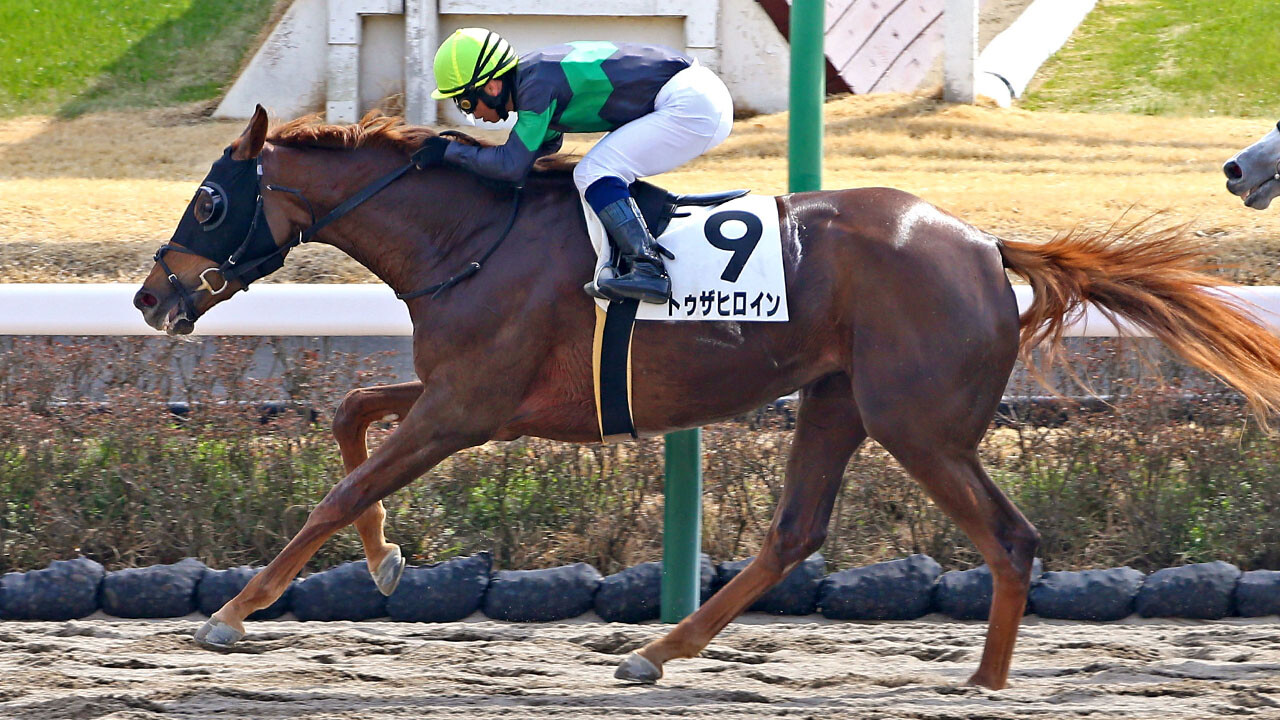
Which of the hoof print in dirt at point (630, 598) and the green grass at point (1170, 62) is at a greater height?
the green grass at point (1170, 62)

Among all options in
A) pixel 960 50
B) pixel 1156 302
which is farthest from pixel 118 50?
pixel 1156 302

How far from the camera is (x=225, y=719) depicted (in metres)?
3.63

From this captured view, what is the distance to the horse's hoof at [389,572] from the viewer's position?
4.54m

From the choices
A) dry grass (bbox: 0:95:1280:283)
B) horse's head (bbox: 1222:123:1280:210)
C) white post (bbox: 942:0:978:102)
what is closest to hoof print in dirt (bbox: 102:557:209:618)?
dry grass (bbox: 0:95:1280:283)

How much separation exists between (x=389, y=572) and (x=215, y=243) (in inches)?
45.4

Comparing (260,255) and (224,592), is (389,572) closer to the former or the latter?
(224,592)

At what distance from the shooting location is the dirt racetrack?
3.80 meters

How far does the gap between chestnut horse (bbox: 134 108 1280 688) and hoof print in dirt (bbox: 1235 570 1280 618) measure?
981mm

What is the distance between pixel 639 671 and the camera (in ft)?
13.6

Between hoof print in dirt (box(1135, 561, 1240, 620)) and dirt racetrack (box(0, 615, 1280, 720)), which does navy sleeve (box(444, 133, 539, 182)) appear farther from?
hoof print in dirt (box(1135, 561, 1240, 620))

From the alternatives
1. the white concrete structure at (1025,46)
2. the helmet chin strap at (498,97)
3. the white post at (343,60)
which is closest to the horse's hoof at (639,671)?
the helmet chin strap at (498,97)

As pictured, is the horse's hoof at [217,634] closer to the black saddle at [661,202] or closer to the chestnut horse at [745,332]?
the chestnut horse at [745,332]

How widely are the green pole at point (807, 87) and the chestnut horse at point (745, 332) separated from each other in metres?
0.57

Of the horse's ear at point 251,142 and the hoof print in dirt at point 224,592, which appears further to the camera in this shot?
the hoof print in dirt at point 224,592
